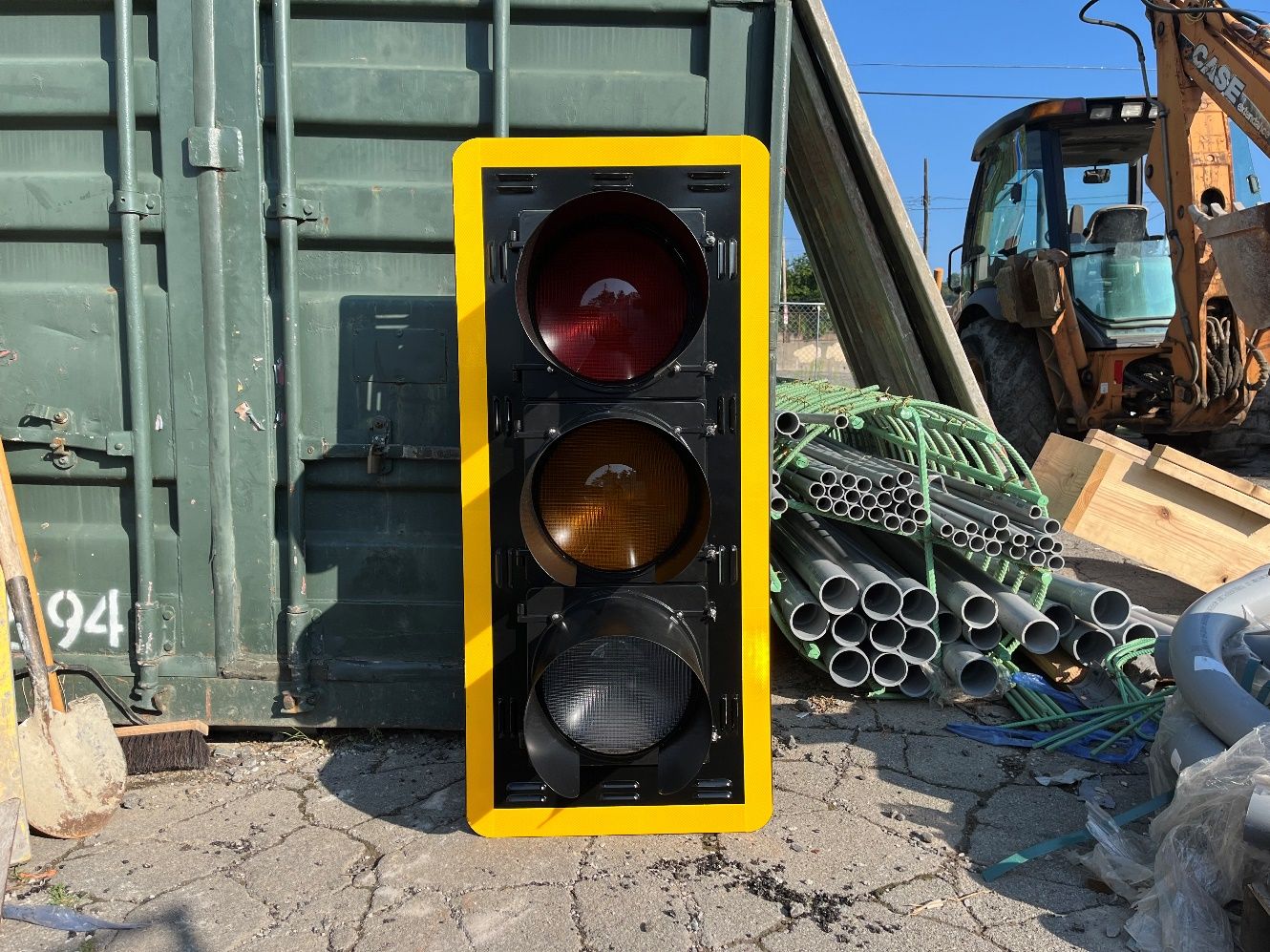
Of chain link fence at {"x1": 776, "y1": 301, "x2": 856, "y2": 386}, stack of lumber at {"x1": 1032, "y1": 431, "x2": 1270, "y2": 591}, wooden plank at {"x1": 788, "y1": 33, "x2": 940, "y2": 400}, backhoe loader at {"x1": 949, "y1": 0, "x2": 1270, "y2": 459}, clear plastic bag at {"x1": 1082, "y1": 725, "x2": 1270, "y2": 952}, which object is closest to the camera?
clear plastic bag at {"x1": 1082, "y1": 725, "x2": 1270, "y2": 952}

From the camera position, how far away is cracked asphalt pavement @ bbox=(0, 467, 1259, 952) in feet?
6.56

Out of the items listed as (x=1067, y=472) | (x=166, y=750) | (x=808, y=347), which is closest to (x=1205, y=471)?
(x=1067, y=472)

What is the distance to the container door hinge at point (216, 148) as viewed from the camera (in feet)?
8.70

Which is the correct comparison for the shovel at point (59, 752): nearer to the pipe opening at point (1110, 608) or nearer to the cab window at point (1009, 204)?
the pipe opening at point (1110, 608)

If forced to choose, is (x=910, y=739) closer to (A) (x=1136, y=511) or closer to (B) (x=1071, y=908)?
(B) (x=1071, y=908)

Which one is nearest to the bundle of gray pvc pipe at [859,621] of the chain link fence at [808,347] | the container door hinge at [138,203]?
the container door hinge at [138,203]

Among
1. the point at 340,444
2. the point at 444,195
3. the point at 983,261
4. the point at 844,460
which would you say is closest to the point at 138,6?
the point at 444,195

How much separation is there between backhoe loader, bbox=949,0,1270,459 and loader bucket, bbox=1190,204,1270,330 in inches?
18.7

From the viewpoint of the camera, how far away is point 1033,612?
3.23 meters

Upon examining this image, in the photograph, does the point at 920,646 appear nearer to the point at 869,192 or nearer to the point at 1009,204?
the point at 869,192

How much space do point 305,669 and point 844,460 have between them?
2092mm

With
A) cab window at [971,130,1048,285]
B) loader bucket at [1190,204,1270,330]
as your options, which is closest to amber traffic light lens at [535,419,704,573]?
loader bucket at [1190,204,1270,330]

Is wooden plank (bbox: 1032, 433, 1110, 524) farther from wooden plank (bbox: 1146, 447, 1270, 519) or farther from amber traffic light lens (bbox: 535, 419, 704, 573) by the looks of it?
amber traffic light lens (bbox: 535, 419, 704, 573)

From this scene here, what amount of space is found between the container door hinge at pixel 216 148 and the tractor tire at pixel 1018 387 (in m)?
6.08
